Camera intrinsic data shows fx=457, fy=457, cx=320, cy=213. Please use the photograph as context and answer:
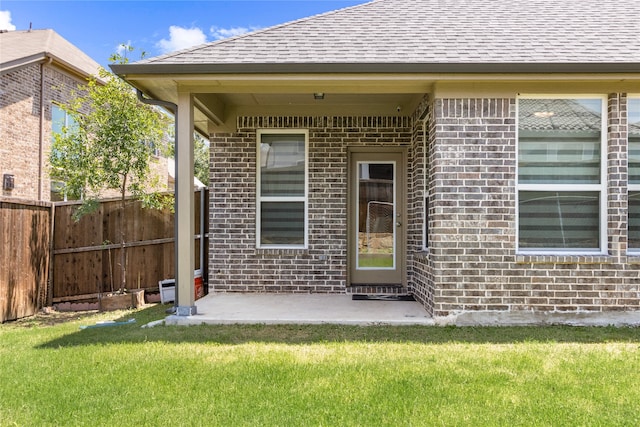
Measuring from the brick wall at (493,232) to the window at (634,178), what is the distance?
0.27 m

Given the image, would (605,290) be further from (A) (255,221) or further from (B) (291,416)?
(A) (255,221)

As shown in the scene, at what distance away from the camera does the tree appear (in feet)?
23.9

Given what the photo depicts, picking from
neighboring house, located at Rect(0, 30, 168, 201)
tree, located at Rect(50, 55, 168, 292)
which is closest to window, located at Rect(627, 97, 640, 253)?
tree, located at Rect(50, 55, 168, 292)

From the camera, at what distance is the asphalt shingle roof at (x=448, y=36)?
534 centimetres

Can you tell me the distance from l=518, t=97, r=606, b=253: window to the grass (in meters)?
1.14

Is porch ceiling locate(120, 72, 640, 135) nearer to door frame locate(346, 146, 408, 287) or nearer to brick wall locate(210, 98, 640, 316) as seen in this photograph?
brick wall locate(210, 98, 640, 316)

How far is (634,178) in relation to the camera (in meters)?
5.61

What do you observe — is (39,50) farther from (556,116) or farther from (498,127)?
(556,116)

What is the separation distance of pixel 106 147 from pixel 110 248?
5.54 feet

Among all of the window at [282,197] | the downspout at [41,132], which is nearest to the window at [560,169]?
the window at [282,197]

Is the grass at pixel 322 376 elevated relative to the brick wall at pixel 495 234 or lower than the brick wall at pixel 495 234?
lower

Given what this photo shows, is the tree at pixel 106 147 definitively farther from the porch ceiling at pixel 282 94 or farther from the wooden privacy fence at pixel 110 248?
the porch ceiling at pixel 282 94

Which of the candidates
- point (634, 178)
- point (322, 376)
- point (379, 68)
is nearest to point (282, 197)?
point (379, 68)

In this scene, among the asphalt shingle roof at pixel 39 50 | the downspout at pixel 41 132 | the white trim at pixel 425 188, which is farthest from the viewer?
the downspout at pixel 41 132
